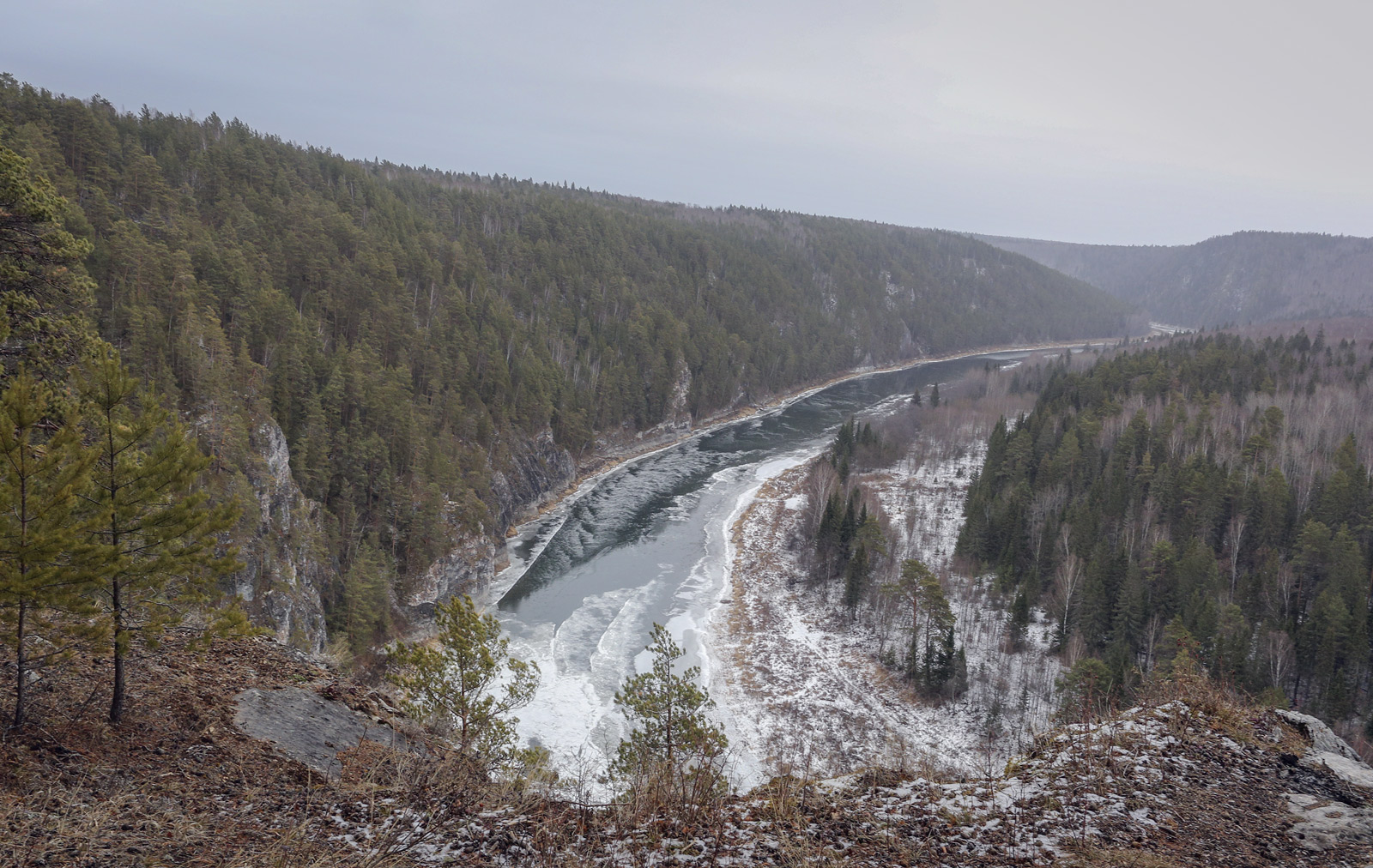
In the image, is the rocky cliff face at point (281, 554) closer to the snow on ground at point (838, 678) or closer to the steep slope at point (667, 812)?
the snow on ground at point (838, 678)

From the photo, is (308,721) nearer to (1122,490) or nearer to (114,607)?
(114,607)

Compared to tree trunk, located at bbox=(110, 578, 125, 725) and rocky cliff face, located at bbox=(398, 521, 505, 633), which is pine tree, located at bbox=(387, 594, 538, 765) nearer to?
tree trunk, located at bbox=(110, 578, 125, 725)

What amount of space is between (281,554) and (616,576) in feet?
79.0

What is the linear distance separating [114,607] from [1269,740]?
1649 centimetres

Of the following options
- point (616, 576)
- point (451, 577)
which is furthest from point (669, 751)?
point (616, 576)

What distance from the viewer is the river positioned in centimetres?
3684

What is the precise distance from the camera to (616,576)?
178 ft

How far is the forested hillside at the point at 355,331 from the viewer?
4028 centimetres

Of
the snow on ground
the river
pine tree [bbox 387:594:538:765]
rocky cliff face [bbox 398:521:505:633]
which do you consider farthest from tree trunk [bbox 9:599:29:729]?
rocky cliff face [bbox 398:521:505:633]

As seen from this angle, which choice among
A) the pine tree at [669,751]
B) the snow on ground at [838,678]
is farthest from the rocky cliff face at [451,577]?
the pine tree at [669,751]

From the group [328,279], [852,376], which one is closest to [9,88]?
[328,279]

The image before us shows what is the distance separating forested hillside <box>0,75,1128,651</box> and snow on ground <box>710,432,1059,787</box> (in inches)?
859

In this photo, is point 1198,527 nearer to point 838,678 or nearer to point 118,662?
point 838,678

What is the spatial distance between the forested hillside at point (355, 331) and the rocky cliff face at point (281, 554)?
8.1 inches
